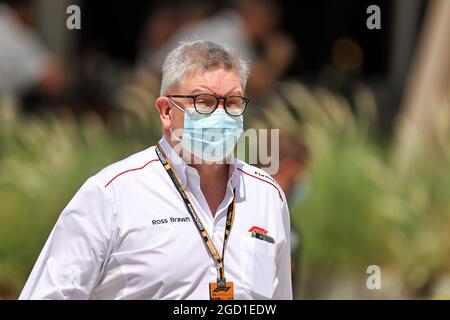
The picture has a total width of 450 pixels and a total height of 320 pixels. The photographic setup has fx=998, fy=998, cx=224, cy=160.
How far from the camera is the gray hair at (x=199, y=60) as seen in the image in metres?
4.13

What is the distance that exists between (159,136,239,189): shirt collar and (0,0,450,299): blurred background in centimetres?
213

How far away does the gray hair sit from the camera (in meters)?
4.13

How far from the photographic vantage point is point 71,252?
3898mm

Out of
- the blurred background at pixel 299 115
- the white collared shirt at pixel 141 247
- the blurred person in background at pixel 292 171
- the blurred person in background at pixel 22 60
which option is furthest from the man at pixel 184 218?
the blurred person in background at pixel 22 60

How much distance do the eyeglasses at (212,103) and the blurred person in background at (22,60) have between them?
6246 millimetres

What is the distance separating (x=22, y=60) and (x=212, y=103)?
21.8 feet

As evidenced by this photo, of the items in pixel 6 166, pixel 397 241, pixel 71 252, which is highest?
pixel 71 252

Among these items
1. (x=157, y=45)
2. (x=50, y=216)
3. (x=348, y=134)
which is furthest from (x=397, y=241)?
(x=157, y=45)

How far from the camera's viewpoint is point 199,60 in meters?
4.14

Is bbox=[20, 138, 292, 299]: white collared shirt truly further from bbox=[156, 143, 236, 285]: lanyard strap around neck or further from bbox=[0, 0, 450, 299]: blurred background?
bbox=[0, 0, 450, 299]: blurred background

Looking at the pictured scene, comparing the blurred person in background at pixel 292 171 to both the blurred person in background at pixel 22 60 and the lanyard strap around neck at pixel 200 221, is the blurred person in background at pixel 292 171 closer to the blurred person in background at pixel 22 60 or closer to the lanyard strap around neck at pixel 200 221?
the lanyard strap around neck at pixel 200 221

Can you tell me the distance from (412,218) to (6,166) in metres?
3.54

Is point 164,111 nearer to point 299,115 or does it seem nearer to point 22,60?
point 299,115
